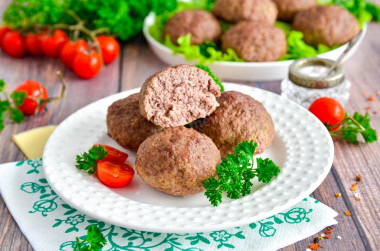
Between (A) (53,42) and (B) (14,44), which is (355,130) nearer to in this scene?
(A) (53,42)

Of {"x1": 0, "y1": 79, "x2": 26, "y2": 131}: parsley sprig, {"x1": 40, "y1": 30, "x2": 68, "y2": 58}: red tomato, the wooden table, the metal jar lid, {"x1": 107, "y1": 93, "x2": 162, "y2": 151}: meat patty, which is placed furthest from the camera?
{"x1": 40, "y1": 30, "x2": 68, "y2": 58}: red tomato

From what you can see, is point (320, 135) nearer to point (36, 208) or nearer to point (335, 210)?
point (335, 210)

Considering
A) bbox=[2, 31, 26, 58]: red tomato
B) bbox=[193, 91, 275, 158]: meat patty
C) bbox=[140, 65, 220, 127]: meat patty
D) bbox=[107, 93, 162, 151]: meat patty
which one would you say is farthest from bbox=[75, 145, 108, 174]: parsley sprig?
bbox=[2, 31, 26, 58]: red tomato

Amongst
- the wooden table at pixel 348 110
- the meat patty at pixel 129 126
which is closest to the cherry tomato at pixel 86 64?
the wooden table at pixel 348 110

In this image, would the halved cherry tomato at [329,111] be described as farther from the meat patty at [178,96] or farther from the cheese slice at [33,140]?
the cheese slice at [33,140]

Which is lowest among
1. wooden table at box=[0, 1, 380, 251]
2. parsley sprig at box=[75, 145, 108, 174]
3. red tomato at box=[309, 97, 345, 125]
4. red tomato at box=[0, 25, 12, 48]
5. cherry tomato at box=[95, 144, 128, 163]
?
wooden table at box=[0, 1, 380, 251]

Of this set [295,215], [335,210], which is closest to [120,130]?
[295,215]

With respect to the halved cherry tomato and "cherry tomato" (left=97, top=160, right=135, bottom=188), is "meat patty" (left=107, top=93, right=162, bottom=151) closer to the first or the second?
"cherry tomato" (left=97, top=160, right=135, bottom=188)
